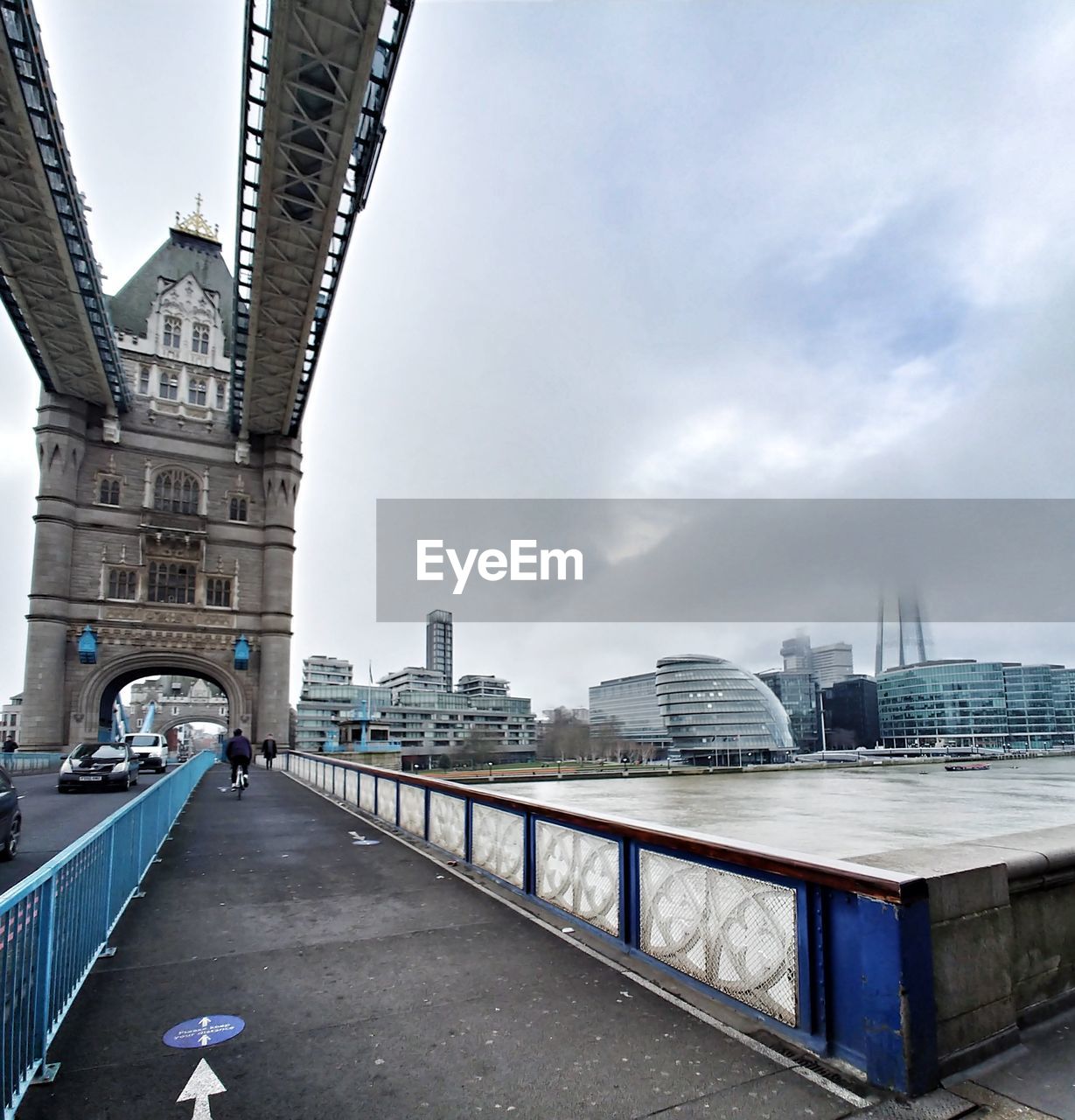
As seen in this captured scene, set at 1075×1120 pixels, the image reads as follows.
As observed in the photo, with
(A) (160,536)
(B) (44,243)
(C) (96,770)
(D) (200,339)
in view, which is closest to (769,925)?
(C) (96,770)

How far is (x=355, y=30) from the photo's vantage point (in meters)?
25.2

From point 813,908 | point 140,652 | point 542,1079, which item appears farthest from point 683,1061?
point 140,652

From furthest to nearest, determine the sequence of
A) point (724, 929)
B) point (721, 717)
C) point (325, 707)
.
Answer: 1. point (325, 707)
2. point (721, 717)
3. point (724, 929)

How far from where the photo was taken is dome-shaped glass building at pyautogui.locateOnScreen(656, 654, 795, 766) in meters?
138

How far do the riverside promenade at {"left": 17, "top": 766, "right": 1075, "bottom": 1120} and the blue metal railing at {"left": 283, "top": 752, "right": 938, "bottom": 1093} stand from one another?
0.24 m

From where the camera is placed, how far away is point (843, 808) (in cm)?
3822

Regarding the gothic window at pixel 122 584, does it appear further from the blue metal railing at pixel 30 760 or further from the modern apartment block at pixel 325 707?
the modern apartment block at pixel 325 707

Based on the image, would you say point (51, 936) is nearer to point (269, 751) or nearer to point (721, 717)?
point (269, 751)

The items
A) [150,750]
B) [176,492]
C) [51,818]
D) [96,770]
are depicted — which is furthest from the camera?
[176,492]

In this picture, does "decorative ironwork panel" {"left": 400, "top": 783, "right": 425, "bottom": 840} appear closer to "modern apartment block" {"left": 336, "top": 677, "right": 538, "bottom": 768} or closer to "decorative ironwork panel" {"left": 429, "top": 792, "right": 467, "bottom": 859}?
"decorative ironwork panel" {"left": 429, "top": 792, "right": 467, "bottom": 859}

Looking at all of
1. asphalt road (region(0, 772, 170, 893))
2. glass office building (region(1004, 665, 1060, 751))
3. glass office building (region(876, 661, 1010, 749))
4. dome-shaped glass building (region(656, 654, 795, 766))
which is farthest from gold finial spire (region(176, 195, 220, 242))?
glass office building (region(1004, 665, 1060, 751))

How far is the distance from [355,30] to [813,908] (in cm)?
3068

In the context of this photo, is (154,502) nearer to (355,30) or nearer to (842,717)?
(355,30)

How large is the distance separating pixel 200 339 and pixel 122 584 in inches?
843
